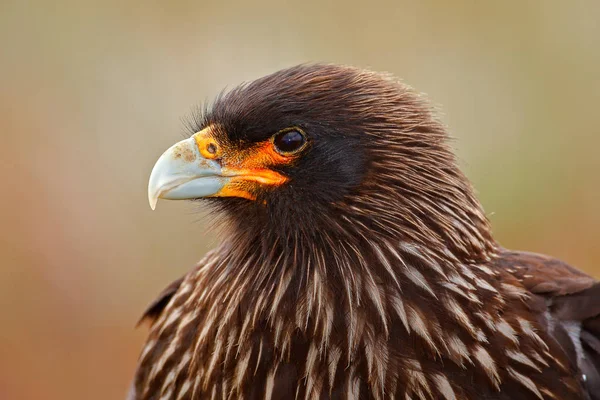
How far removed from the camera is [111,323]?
7.05 meters

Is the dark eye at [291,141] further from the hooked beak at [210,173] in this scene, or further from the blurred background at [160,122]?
the blurred background at [160,122]

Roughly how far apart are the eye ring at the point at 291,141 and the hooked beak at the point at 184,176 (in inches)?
9.8

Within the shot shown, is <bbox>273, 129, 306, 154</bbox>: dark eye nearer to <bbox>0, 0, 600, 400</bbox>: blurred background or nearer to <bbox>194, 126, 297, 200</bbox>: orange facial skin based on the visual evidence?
<bbox>194, 126, 297, 200</bbox>: orange facial skin

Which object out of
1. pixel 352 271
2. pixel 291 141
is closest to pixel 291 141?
pixel 291 141

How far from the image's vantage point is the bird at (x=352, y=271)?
116 inches

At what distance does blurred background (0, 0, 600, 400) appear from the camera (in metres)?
6.96

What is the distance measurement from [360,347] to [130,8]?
5.68 metres

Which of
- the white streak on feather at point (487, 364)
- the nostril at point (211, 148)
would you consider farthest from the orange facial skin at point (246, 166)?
the white streak on feather at point (487, 364)

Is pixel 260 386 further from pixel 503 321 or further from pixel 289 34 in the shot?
pixel 289 34

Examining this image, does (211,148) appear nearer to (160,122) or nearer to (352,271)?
(352,271)

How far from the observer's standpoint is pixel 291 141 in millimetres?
3021

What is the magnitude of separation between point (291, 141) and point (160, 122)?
14.6ft

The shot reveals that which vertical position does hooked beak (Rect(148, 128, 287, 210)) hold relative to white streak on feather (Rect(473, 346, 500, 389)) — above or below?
above

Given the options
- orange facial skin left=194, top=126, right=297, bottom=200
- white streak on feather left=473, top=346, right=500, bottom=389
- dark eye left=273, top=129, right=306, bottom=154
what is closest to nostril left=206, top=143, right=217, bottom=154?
orange facial skin left=194, top=126, right=297, bottom=200
